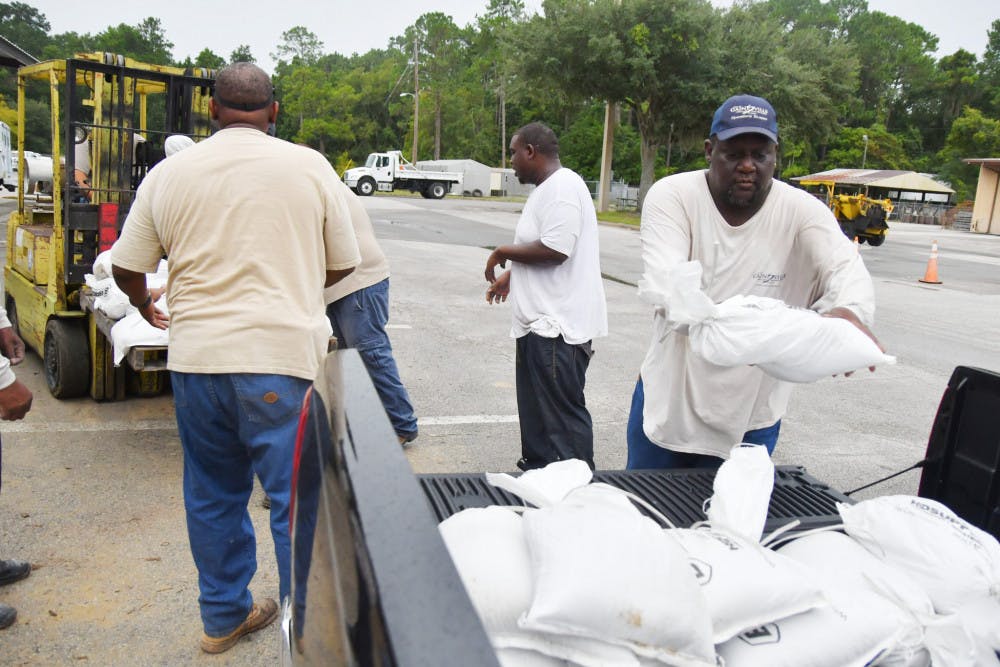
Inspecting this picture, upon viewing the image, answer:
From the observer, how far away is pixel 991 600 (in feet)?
5.74

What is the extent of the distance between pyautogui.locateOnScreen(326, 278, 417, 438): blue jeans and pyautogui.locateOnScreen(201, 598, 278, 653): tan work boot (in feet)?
5.48

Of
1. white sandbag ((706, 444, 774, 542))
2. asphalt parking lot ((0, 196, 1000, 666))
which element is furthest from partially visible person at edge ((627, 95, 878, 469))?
asphalt parking lot ((0, 196, 1000, 666))

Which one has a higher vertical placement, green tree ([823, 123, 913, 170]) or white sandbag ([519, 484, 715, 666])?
green tree ([823, 123, 913, 170])

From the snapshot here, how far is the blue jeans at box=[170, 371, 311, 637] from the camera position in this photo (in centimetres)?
263

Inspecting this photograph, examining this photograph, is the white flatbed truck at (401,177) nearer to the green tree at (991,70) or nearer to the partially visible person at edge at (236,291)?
the partially visible person at edge at (236,291)

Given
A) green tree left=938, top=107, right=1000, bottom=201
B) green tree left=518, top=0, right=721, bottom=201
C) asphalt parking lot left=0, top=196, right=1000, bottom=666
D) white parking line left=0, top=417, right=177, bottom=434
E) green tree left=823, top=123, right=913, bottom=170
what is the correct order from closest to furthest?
asphalt parking lot left=0, top=196, right=1000, bottom=666 → white parking line left=0, top=417, right=177, bottom=434 → green tree left=518, top=0, right=721, bottom=201 → green tree left=938, top=107, right=1000, bottom=201 → green tree left=823, top=123, right=913, bottom=170

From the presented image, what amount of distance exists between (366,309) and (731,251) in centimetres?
259

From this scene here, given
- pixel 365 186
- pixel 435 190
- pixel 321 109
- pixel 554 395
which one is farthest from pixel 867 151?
pixel 554 395

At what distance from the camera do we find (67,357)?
5531 millimetres

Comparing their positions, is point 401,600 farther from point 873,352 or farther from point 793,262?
point 793,262

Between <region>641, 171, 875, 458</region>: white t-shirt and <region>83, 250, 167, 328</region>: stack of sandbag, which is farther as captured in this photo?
<region>83, 250, 167, 328</region>: stack of sandbag

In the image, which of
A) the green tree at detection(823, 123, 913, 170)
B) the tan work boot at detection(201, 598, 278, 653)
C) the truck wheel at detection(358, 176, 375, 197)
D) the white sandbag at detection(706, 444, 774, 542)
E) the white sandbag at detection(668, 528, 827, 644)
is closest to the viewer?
the white sandbag at detection(668, 528, 827, 644)

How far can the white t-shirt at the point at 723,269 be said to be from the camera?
2.79 metres

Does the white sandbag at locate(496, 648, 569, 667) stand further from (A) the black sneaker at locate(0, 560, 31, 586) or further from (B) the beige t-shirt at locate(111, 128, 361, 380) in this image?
(A) the black sneaker at locate(0, 560, 31, 586)
